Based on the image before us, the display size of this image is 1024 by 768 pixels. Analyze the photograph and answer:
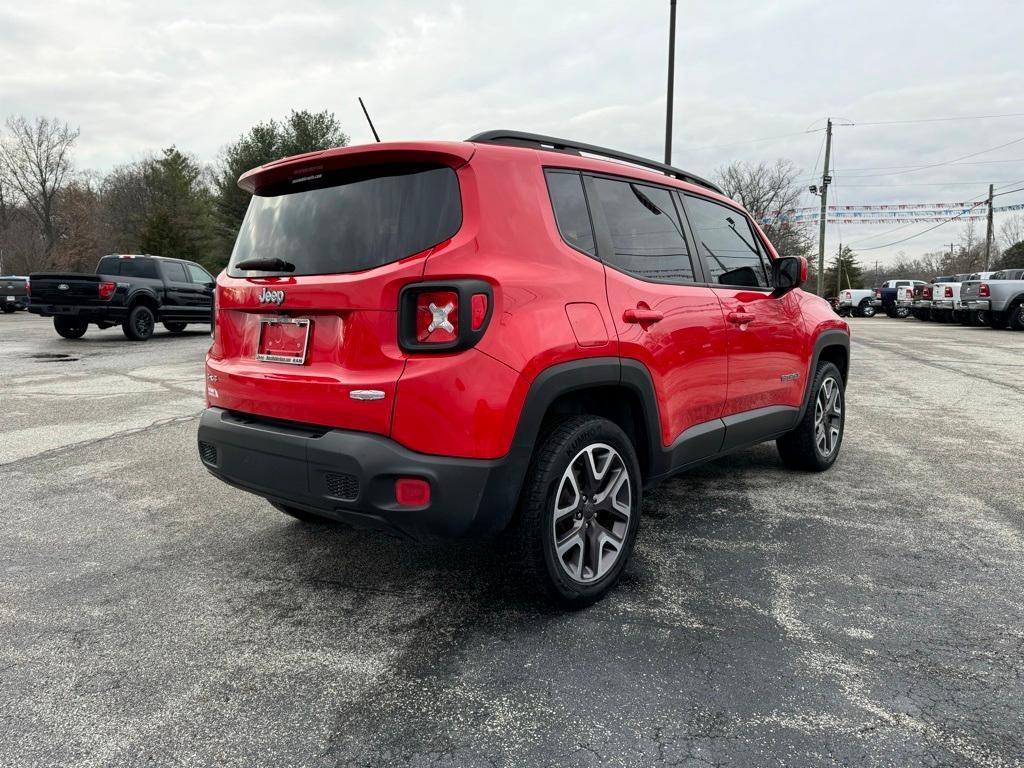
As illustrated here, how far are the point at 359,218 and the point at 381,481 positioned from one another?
1014 millimetres

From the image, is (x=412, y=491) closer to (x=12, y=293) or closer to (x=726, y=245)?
(x=726, y=245)

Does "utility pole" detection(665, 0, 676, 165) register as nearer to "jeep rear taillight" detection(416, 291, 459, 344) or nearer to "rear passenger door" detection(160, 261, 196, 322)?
"rear passenger door" detection(160, 261, 196, 322)

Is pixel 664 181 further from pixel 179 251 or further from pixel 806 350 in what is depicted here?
pixel 179 251

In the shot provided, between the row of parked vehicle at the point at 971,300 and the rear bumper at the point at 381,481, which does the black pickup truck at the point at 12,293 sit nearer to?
the rear bumper at the point at 381,481

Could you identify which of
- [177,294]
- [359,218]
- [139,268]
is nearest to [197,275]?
[177,294]

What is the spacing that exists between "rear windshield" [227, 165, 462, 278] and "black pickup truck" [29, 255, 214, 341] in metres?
13.6

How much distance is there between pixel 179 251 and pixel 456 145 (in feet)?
171

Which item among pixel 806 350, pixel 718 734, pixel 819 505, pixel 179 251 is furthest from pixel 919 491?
pixel 179 251

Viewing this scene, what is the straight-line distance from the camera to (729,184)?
53406 mm

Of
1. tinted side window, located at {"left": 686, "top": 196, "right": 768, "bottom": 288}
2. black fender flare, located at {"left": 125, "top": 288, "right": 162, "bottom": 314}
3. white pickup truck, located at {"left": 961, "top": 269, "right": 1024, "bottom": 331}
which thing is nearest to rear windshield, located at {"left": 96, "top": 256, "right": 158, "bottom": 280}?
black fender flare, located at {"left": 125, "top": 288, "right": 162, "bottom": 314}

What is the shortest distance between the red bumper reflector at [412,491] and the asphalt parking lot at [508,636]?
55 cm

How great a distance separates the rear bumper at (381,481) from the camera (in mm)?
2482

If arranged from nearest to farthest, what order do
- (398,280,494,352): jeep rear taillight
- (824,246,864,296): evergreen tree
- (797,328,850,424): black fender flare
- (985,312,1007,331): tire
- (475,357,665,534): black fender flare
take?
(398,280,494,352): jeep rear taillight, (475,357,665,534): black fender flare, (797,328,850,424): black fender flare, (985,312,1007,331): tire, (824,246,864,296): evergreen tree

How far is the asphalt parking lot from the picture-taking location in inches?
82.1
